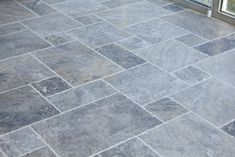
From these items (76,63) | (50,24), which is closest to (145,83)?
(76,63)

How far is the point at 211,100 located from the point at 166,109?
28 cm

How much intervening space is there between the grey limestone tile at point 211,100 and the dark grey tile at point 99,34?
0.84 meters

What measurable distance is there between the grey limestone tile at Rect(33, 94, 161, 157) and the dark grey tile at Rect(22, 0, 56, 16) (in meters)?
1.48

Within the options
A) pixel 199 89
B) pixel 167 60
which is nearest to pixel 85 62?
pixel 167 60

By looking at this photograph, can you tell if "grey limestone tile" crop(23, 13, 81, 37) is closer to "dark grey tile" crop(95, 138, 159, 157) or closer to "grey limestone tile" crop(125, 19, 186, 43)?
"grey limestone tile" crop(125, 19, 186, 43)

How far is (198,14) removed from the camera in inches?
142

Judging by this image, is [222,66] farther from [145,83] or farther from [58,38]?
[58,38]

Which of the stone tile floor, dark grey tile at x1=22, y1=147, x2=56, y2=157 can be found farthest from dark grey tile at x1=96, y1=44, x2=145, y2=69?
dark grey tile at x1=22, y1=147, x2=56, y2=157

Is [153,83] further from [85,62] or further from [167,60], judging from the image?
[85,62]

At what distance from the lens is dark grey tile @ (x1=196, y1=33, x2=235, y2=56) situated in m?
3.04

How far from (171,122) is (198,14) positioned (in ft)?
5.14

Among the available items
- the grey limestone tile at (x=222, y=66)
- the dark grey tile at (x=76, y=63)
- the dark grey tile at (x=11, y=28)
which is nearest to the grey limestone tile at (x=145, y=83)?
the dark grey tile at (x=76, y=63)

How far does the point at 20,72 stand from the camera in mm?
2777

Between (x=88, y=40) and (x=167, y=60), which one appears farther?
(x=88, y=40)
